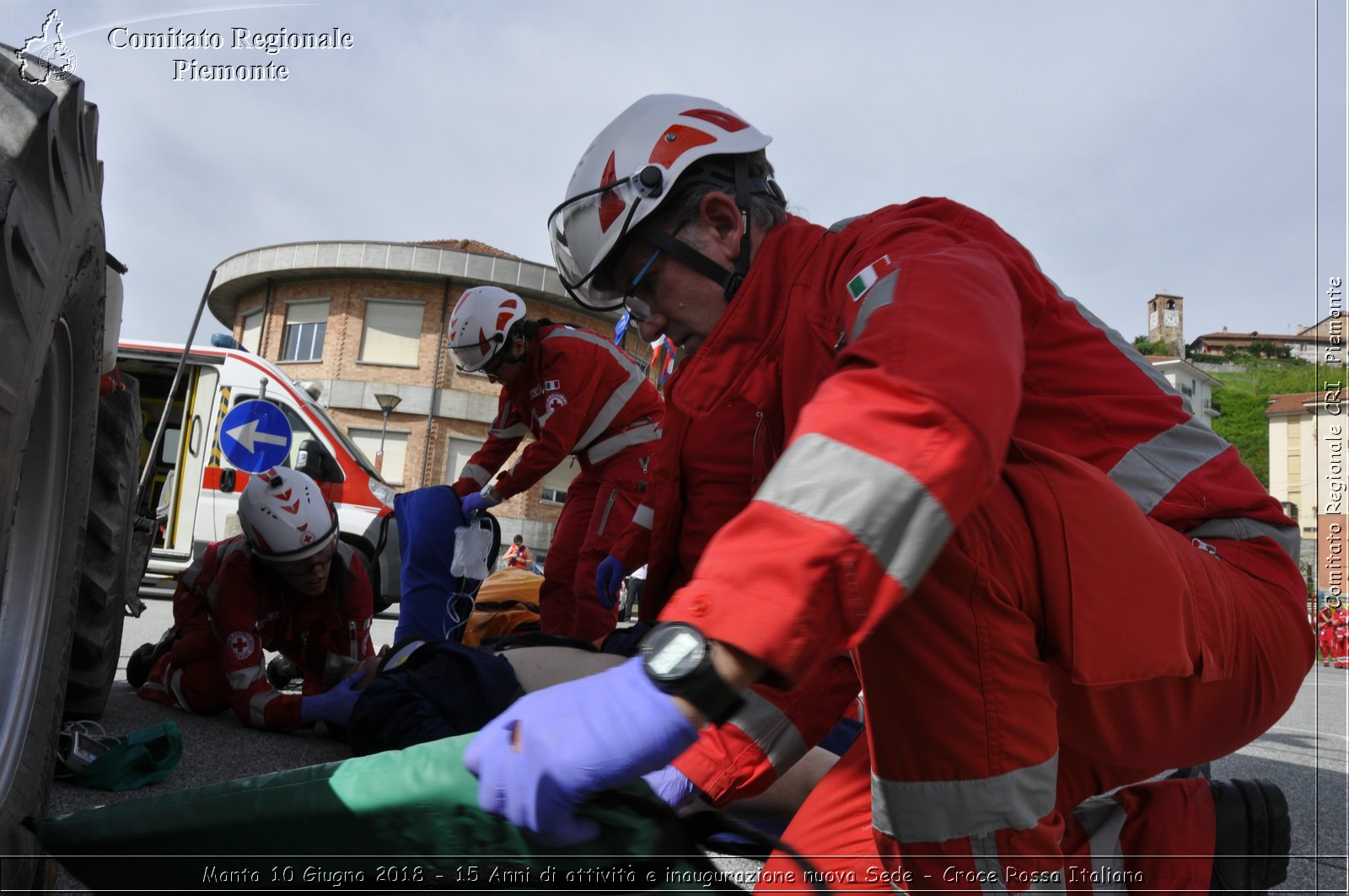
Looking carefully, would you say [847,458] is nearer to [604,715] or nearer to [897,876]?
[604,715]

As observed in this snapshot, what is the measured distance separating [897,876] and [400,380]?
89.7ft

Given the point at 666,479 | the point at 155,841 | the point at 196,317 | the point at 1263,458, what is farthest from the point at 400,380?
the point at 1263,458

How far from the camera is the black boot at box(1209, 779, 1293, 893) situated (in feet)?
5.37

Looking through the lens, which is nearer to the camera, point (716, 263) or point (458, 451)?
point (716, 263)

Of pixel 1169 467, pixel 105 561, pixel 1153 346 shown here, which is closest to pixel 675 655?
pixel 1169 467

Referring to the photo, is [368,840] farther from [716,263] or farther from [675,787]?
[716,263]

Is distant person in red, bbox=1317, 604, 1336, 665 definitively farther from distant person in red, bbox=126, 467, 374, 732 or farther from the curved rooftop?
the curved rooftop

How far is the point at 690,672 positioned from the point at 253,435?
27.0 feet

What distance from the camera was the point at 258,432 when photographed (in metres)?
8.23

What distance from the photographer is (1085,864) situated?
1.43m

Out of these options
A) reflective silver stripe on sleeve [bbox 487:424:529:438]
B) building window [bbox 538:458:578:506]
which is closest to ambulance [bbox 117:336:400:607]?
reflective silver stripe on sleeve [bbox 487:424:529:438]

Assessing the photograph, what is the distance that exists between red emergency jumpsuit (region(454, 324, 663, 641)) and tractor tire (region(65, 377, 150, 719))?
194 cm

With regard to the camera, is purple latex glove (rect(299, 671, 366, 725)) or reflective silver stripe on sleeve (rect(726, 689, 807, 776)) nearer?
reflective silver stripe on sleeve (rect(726, 689, 807, 776))

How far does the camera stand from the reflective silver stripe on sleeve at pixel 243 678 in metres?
3.32
